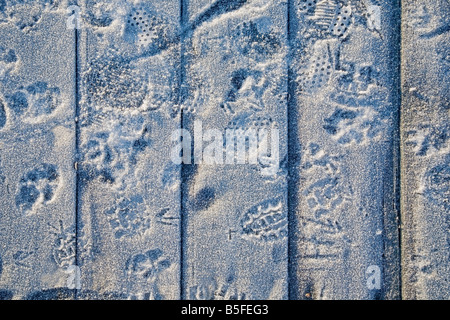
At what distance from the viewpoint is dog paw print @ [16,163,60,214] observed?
1.69 m

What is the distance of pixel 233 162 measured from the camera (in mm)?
1674

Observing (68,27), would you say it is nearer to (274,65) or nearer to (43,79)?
(43,79)

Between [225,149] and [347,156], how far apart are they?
0.57 m

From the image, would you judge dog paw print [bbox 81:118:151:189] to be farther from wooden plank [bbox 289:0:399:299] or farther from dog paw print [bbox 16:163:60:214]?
wooden plank [bbox 289:0:399:299]

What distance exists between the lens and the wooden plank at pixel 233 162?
167 cm

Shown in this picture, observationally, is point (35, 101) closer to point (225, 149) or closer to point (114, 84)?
point (114, 84)

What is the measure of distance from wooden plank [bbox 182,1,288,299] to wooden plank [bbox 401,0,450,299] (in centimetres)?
57

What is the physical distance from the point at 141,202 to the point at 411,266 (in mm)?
1307

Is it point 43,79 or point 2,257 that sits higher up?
point 43,79

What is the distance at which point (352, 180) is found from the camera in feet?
5.47

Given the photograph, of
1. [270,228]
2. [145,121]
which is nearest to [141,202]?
[145,121]

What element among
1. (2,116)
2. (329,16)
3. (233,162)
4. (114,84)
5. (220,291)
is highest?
(329,16)

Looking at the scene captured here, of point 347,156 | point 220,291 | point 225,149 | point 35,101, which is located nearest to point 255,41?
point 225,149
